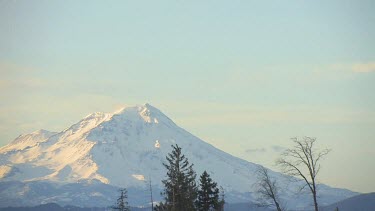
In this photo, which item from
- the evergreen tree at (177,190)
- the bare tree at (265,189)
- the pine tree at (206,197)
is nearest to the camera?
the bare tree at (265,189)

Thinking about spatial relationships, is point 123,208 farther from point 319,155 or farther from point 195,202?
point 319,155

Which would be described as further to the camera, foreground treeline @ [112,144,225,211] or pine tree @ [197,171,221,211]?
pine tree @ [197,171,221,211]

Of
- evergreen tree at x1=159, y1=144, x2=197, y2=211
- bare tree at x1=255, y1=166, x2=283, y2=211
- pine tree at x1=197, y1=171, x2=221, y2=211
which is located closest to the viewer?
bare tree at x1=255, y1=166, x2=283, y2=211

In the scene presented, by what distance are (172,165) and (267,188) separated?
14.3 meters

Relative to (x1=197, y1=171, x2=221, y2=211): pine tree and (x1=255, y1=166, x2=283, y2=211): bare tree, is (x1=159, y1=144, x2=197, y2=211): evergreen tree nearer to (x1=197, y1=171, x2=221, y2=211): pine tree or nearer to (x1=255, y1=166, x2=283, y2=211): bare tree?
(x1=197, y1=171, x2=221, y2=211): pine tree

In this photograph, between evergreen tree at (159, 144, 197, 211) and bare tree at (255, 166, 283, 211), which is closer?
bare tree at (255, 166, 283, 211)

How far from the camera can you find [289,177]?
44188mm

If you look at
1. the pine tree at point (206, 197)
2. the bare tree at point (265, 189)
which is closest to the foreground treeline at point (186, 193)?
the pine tree at point (206, 197)

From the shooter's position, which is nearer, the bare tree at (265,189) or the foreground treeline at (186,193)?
the bare tree at (265,189)

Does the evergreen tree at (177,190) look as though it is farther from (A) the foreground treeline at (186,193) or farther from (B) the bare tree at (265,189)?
(B) the bare tree at (265,189)

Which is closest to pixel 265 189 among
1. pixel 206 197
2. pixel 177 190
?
pixel 206 197

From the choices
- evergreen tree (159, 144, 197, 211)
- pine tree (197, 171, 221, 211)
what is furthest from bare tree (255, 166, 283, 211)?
evergreen tree (159, 144, 197, 211)

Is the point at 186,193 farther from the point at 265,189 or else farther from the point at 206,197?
the point at 265,189

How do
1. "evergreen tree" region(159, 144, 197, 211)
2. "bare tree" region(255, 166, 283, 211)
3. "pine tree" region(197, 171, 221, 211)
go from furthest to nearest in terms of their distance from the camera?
"pine tree" region(197, 171, 221, 211)
"evergreen tree" region(159, 144, 197, 211)
"bare tree" region(255, 166, 283, 211)
